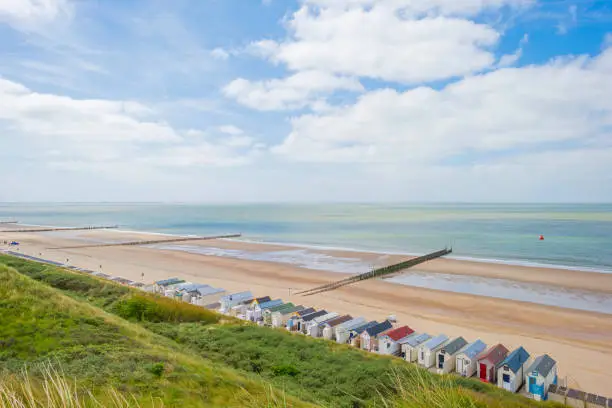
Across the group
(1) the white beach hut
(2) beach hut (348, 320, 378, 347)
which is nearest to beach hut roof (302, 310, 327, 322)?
(2) beach hut (348, 320, 378, 347)

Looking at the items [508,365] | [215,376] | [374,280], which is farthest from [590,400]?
[374,280]

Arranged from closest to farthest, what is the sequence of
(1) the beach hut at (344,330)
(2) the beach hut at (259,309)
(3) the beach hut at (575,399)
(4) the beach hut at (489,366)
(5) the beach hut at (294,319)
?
1. (3) the beach hut at (575,399)
2. (4) the beach hut at (489,366)
3. (1) the beach hut at (344,330)
4. (5) the beach hut at (294,319)
5. (2) the beach hut at (259,309)

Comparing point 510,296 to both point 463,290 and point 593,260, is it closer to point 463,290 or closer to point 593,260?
point 463,290

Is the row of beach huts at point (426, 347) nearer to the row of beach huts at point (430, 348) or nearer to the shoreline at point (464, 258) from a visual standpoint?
the row of beach huts at point (430, 348)

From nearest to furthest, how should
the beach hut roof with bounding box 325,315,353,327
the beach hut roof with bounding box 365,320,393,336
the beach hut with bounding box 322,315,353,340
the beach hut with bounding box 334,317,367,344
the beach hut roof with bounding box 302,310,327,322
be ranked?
1. the beach hut roof with bounding box 365,320,393,336
2. the beach hut with bounding box 334,317,367,344
3. the beach hut with bounding box 322,315,353,340
4. the beach hut roof with bounding box 325,315,353,327
5. the beach hut roof with bounding box 302,310,327,322

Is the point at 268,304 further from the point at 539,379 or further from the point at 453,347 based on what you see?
the point at 539,379

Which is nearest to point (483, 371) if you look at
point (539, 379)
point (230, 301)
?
point (539, 379)

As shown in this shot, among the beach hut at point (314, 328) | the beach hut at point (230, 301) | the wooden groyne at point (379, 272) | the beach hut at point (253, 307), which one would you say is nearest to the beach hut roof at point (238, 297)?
the beach hut at point (230, 301)

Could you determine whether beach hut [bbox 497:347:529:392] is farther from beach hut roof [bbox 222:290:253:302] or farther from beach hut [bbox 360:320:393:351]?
beach hut roof [bbox 222:290:253:302]
